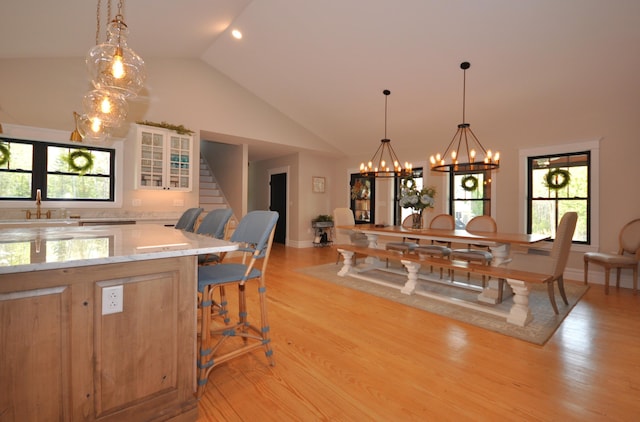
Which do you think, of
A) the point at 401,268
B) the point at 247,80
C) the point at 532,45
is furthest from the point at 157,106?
the point at 532,45

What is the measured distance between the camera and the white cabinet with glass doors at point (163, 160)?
178 inches

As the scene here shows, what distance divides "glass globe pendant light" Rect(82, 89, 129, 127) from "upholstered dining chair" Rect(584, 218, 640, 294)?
18.8ft

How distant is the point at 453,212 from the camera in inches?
227

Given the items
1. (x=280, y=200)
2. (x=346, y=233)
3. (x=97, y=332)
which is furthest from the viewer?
(x=280, y=200)

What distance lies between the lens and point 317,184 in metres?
7.68

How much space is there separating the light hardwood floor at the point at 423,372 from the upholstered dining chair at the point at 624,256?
96cm

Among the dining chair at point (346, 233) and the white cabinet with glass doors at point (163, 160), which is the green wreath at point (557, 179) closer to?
the dining chair at point (346, 233)

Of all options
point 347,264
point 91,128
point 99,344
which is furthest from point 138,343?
point 347,264

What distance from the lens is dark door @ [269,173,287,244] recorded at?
307 inches

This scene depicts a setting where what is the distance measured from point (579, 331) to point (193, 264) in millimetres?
3251

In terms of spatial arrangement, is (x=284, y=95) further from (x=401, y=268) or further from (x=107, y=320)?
(x=107, y=320)

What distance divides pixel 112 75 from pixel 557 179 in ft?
19.4

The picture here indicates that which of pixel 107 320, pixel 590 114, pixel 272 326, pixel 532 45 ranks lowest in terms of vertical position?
pixel 272 326

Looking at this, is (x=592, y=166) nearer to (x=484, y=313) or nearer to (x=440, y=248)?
(x=440, y=248)
